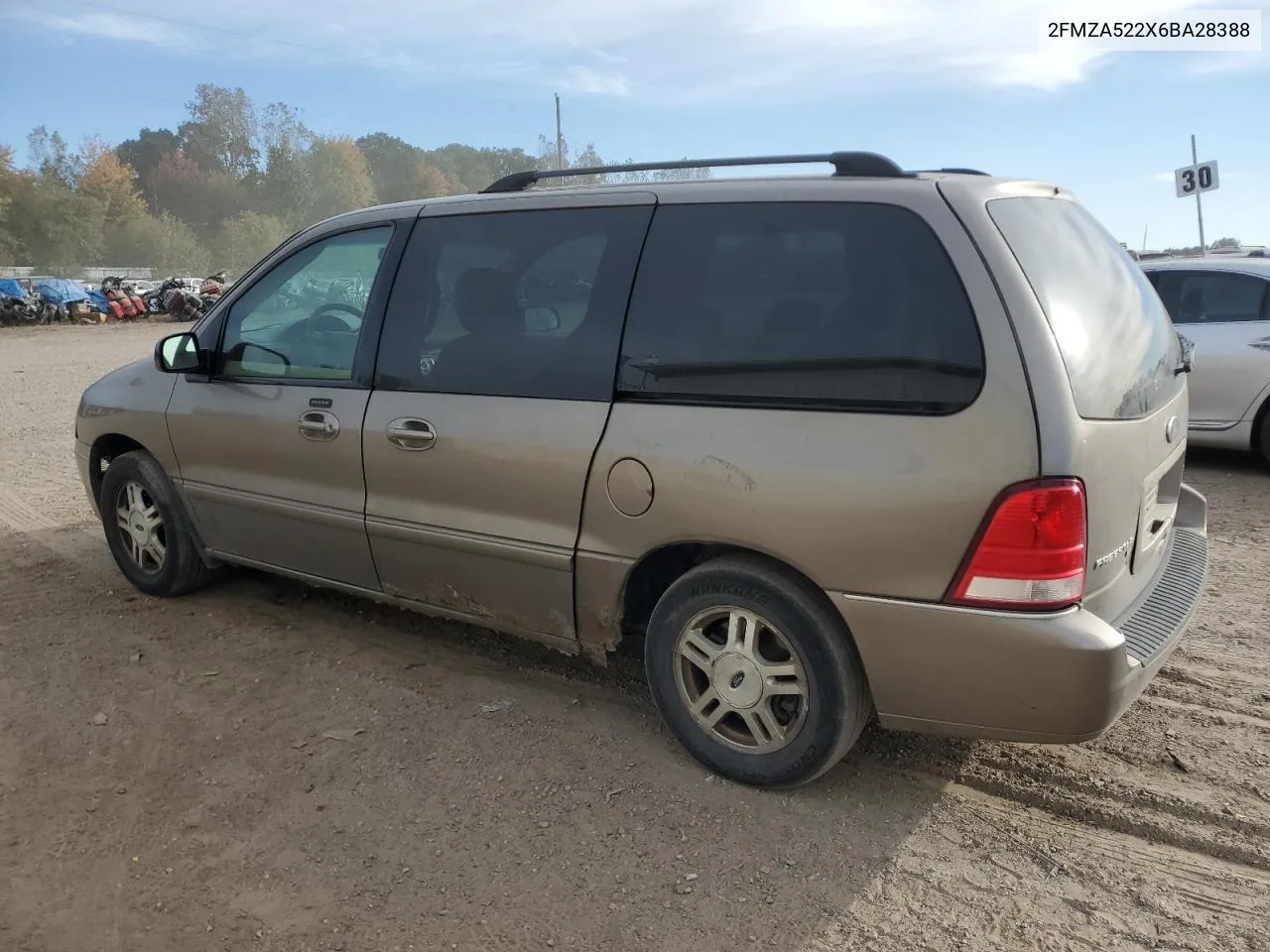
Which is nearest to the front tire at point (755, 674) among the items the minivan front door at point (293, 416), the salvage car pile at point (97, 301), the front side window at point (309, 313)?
the minivan front door at point (293, 416)

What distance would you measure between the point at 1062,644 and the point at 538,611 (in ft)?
5.76

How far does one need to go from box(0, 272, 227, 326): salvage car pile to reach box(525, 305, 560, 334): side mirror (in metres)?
28.7

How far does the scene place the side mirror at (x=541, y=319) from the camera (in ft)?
11.3

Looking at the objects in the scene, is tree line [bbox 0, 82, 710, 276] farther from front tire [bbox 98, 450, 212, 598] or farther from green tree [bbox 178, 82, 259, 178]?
front tire [bbox 98, 450, 212, 598]

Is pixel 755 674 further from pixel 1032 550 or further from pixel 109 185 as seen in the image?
pixel 109 185

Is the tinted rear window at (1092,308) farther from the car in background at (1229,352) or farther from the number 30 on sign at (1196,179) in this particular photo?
the number 30 on sign at (1196,179)

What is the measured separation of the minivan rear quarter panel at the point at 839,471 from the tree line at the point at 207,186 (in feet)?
189

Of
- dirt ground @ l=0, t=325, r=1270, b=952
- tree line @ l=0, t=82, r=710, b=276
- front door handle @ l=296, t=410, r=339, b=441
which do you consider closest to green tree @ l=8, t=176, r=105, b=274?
tree line @ l=0, t=82, r=710, b=276

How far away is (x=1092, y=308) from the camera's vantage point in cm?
286

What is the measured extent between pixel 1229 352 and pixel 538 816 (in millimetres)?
6664

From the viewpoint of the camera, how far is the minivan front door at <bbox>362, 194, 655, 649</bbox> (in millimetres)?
3307

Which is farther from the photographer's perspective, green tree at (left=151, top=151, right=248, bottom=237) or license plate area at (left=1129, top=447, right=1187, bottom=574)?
green tree at (left=151, top=151, right=248, bottom=237)

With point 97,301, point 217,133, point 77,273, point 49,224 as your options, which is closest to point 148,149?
point 217,133

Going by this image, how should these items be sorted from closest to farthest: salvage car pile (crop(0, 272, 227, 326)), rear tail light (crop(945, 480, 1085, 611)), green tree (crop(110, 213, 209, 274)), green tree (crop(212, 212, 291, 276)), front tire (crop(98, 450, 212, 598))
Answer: rear tail light (crop(945, 480, 1085, 611)) → front tire (crop(98, 450, 212, 598)) → salvage car pile (crop(0, 272, 227, 326)) → green tree (crop(110, 213, 209, 274)) → green tree (crop(212, 212, 291, 276))
